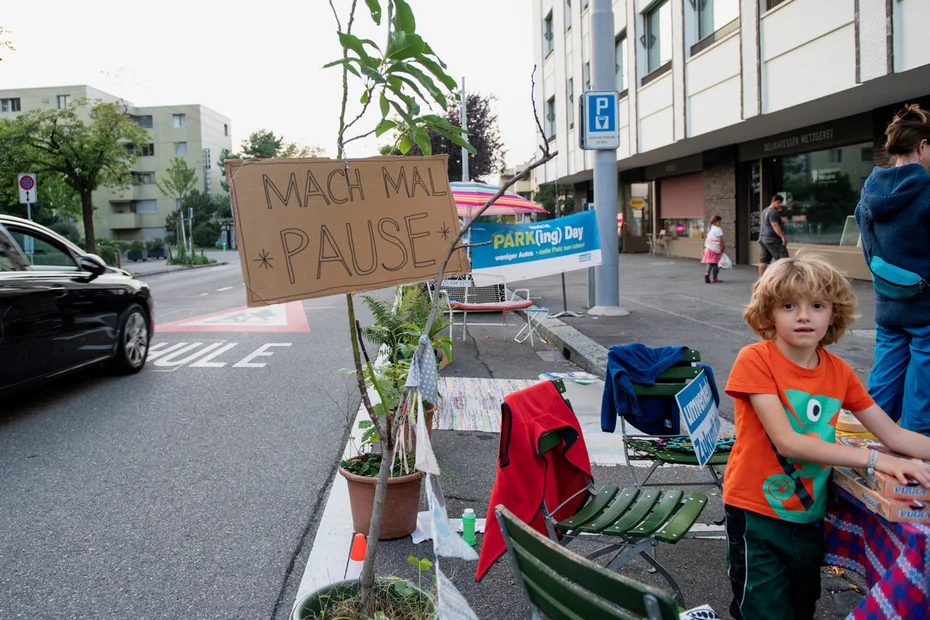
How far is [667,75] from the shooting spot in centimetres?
2056

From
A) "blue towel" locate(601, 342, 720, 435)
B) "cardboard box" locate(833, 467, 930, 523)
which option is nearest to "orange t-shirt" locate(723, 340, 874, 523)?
"cardboard box" locate(833, 467, 930, 523)

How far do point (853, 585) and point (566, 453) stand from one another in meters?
1.15

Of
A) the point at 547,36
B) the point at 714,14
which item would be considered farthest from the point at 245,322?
the point at 547,36

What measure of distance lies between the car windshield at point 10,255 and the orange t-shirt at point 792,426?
5.67 metres

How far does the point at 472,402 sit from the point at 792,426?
14.4 ft

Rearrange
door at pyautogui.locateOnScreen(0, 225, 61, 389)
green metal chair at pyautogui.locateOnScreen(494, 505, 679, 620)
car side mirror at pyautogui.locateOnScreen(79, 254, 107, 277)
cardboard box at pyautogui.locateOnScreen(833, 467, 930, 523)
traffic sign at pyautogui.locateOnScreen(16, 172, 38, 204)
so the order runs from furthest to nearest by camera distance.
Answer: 1. traffic sign at pyautogui.locateOnScreen(16, 172, 38, 204)
2. car side mirror at pyautogui.locateOnScreen(79, 254, 107, 277)
3. door at pyautogui.locateOnScreen(0, 225, 61, 389)
4. cardboard box at pyautogui.locateOnScreen(833, 467, 930, 523)
5. green metal chair at pyautogui.locateOnScreen(494, 505, 679, 620)

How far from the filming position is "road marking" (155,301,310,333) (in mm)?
11633

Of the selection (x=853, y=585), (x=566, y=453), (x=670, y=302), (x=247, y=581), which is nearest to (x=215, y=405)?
(x=247, y=581)

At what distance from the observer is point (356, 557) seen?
11.6ft

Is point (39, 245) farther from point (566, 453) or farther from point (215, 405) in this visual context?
point (566, 453)

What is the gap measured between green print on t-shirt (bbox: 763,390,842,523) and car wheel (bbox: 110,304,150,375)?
6.83m

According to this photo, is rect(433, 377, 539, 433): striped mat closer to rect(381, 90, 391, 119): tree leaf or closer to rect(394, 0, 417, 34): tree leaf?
rect(381, 90, 391, 119): tree leaf

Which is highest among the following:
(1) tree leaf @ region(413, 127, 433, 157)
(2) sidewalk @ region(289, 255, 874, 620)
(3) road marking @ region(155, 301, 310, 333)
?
(1) tree leaf @ region(413, 127, 433, 157)

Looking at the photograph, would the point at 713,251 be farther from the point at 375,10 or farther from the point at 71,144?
the point at 71,144
